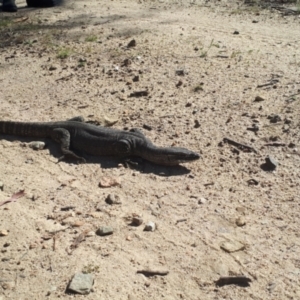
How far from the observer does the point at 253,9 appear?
1205 centimetres

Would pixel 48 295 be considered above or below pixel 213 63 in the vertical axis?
below

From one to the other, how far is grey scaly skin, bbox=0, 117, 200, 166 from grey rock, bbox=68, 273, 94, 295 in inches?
87.2

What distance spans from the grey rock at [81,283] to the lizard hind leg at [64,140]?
236 centimetres

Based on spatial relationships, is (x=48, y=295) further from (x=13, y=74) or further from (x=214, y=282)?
(x=13, y=74)

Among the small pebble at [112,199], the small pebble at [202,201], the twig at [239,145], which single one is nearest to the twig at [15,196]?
the small pebble at [112,199]

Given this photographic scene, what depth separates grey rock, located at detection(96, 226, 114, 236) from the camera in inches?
201

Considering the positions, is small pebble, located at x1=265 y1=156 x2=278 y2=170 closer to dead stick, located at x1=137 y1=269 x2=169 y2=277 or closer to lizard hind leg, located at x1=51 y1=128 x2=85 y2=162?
dead stick, located at x1=137 y1=269 x2=169 y2=277

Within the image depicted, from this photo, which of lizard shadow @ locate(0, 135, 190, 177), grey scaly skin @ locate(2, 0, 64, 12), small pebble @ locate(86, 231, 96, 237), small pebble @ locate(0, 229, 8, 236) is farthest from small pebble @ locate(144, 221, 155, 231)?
grey scaly skin @ locate(2, 0, 64, 12)

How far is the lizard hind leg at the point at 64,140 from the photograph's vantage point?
6.71 m

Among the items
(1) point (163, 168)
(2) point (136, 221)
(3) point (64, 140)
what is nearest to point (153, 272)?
(2) point (136, 221)

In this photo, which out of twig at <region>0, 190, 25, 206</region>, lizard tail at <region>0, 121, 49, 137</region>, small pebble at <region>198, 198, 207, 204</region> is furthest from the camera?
lizard tail at <region>0, 121, 49, 137</region>

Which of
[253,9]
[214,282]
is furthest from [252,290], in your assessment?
[253,9]

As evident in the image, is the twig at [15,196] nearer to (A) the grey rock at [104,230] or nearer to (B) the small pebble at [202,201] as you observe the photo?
(A) the grey rock at [104,230]

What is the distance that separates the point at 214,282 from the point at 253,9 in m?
9.04
